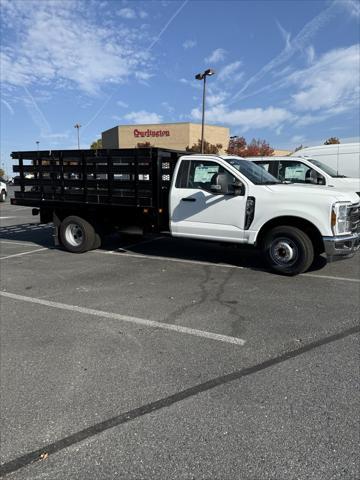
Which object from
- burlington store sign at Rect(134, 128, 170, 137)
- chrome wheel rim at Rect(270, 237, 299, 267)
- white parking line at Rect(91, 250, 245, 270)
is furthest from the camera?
burlington store sign at Rect(134, 128, 170, 137)

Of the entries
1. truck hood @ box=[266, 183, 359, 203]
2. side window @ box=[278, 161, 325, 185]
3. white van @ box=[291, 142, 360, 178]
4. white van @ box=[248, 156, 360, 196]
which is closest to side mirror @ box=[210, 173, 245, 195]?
truck hood @ box=[266, 183, 359, 203]

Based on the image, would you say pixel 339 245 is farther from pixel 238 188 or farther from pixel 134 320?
pixel 134 320

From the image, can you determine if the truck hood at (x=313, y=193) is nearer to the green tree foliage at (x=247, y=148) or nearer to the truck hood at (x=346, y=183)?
the truck hood at (x=346, y=183)

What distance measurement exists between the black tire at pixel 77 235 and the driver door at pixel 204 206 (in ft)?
6.92

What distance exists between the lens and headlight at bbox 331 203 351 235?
247 inches

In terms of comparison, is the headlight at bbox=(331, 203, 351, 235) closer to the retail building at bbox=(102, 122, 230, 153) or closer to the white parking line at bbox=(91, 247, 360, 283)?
the white parking line at bbox=(91, 247, 360, 283)

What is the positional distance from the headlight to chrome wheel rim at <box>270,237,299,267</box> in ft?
2.30

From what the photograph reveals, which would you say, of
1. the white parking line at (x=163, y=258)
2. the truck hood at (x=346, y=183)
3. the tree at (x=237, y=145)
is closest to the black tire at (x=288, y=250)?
the white parking line at (x=163, y=258)

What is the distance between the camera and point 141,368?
360cm

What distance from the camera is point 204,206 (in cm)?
732

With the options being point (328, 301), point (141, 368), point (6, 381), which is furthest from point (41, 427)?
point (328, 301)

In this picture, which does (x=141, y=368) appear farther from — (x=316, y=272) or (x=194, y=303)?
(x=316, y=272)

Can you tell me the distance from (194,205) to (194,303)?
8.37 feet

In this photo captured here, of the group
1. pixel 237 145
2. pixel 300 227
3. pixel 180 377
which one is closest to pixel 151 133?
pixel 237 145
